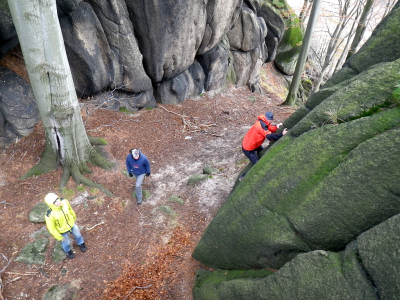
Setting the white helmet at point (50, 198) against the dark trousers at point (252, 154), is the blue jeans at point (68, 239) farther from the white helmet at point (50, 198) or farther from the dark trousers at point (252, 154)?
the dark trousers at point (252, 154)

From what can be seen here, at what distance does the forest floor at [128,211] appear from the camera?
5.59 m

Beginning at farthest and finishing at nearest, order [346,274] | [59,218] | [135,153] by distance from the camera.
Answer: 1. [135,153]
2. [59,218]
3. [346,274]

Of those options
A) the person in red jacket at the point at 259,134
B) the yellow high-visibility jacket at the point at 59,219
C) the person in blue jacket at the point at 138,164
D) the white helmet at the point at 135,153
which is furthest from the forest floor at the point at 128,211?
the white helmet at the point at 135,153

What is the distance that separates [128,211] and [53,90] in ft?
13.2

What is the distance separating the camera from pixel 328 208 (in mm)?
3629

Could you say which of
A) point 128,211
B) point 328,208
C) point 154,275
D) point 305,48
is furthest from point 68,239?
point 305,48

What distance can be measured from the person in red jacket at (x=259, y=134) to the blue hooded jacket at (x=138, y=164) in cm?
287

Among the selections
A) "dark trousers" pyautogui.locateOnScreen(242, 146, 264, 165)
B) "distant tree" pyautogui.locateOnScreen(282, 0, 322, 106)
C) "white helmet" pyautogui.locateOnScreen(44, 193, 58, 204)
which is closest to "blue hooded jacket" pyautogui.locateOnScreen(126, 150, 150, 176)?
"white helmet" pyautogui.locateOnScreen(44, 193, 58, 204)

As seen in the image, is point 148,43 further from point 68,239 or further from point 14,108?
point 68,239

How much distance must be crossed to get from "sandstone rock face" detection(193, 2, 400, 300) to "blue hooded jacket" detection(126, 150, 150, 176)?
2.95 meters

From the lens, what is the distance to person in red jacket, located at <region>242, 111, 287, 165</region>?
6562 millimetres

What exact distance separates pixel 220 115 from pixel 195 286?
34.1 feet

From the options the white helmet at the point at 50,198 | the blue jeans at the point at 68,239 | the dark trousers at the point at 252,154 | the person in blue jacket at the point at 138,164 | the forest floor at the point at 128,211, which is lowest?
the forest floor at the point at 128,211

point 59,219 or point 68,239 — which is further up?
point 59,219
